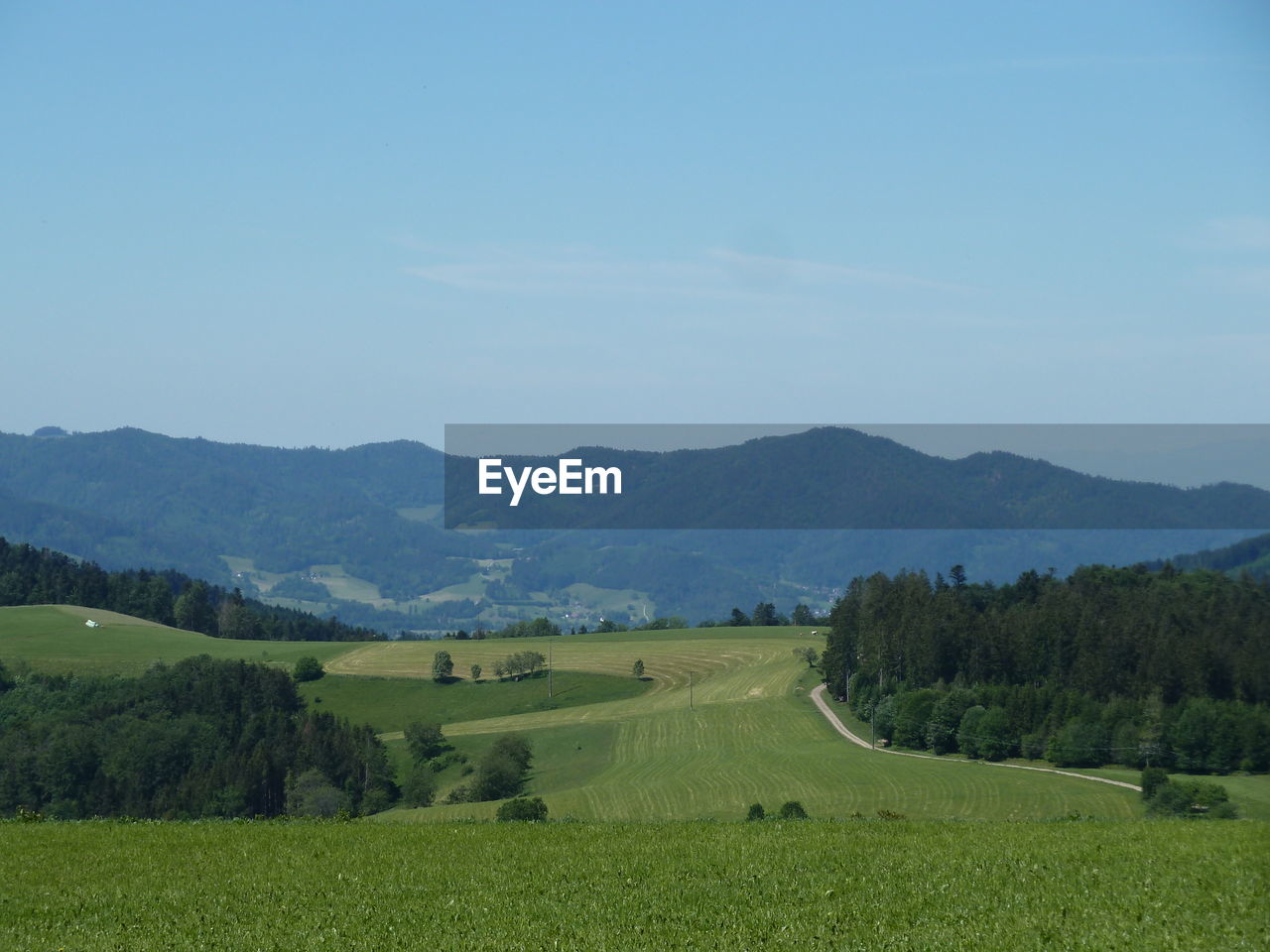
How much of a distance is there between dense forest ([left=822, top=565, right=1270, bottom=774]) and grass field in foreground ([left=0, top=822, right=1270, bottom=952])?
7987 cm

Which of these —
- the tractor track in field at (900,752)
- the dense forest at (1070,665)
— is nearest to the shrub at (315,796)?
the tractor track in field at (900,752)

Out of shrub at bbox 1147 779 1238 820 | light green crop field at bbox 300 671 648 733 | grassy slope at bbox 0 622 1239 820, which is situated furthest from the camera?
light green crop field at bbox 300 671 648 733

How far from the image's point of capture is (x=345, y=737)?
13138cm

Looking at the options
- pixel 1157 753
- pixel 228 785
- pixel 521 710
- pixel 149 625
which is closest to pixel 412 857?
pixel 1157 753

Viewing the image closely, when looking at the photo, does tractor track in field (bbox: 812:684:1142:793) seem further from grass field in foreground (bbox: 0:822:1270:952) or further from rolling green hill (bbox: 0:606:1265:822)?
grass field in foreground (bbox: 0:822:1270:952)

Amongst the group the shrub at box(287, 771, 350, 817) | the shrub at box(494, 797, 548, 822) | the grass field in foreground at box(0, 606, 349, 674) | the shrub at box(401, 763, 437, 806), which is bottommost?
the shrub at box(287, 771, 350, 817)

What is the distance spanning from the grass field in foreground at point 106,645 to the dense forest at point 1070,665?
81152 mm

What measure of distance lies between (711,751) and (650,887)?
293 feet

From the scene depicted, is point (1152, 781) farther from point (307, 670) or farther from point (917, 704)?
point (307, 670)

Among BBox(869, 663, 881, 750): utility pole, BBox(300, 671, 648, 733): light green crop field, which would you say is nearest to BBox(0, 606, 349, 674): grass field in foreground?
BBox(300, 671, 648, 733): light green crop field

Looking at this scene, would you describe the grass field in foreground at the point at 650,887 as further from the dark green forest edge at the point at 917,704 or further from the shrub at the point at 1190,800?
the dark green forest edge at the point at 917,704

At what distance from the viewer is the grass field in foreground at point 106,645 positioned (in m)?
161

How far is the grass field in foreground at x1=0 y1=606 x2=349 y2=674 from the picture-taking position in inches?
6324

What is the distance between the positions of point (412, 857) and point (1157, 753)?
87.5 m
